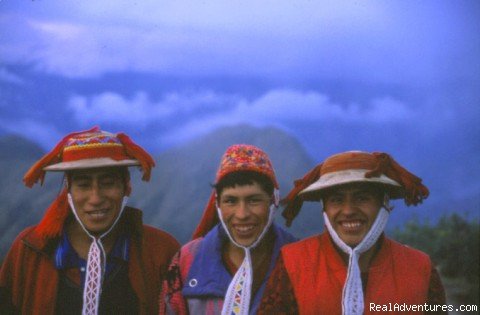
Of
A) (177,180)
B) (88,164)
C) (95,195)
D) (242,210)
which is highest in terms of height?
(177,180)

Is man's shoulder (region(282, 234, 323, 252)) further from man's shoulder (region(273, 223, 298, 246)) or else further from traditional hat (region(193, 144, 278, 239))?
traditional hat (region(193, 144, 278, 239))

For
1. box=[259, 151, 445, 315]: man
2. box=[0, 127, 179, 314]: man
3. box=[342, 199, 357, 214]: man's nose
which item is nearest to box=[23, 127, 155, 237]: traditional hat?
box=[0, 127, 179, 314]: man

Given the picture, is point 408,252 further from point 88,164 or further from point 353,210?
point 88,164

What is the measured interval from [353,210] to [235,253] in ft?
2.61

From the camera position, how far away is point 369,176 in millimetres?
3098

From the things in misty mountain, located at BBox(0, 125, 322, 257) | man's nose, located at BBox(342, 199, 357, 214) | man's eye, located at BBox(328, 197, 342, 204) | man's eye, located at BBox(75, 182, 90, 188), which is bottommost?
man's nose, located at BBox(342, 199, 357, 214)

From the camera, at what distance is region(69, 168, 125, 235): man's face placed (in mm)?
3502

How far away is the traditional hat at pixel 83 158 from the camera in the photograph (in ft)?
11.4

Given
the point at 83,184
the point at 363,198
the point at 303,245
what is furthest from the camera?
the point at 83,184

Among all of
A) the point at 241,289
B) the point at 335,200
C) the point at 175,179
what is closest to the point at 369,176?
the point at 335,200

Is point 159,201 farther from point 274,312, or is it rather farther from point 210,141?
point 274,312

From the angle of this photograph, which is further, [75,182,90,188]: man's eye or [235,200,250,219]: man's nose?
[75,182,90,188]: man's eye

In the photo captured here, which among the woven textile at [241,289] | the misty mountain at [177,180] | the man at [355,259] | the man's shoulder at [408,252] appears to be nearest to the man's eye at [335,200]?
the man at [355,259]

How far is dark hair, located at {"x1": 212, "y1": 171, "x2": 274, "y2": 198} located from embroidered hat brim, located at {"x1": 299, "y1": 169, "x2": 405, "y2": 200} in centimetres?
26
